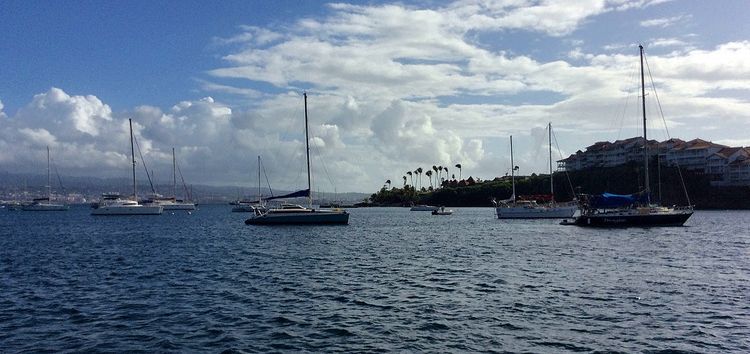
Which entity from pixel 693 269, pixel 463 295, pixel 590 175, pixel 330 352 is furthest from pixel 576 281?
pixel 590 175

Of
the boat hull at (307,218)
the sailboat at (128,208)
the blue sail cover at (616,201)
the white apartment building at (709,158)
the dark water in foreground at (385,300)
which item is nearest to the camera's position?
the dark water in foreground at (385,300)

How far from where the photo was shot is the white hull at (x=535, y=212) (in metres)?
105

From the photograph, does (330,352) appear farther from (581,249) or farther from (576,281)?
(581,249)

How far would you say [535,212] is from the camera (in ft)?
349

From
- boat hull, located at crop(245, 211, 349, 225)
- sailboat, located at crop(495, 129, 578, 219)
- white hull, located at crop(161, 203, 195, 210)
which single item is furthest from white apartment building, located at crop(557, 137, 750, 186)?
white hull, located at crop(161, 203, 195, 210)

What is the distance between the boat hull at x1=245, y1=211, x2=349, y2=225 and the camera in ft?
269

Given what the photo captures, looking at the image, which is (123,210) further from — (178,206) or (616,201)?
(616,201)

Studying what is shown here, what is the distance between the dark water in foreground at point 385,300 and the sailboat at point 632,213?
23.5 m

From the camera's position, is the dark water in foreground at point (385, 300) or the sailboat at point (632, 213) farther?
the sailboat at point (632, 213)

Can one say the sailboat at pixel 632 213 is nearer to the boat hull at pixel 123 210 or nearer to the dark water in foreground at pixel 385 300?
the dark water in foreground at pixel 385 300

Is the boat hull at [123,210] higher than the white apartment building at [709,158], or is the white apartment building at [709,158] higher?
the white apartment building at [709,158]

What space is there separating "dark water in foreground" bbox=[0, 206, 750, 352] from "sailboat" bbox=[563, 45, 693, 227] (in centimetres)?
2353

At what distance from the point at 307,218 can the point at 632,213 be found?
138 ft

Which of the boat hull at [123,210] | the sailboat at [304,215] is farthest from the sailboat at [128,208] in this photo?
the sailboat at [304,215]
